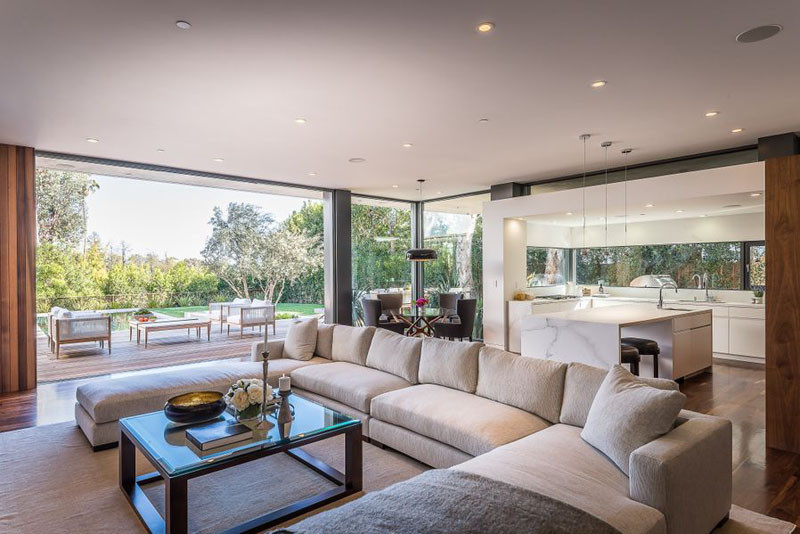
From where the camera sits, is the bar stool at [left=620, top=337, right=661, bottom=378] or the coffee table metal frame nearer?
the coffee table metal frame

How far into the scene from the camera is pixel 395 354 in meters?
4.09

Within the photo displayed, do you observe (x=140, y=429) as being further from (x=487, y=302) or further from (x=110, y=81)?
(x=487, y=302)

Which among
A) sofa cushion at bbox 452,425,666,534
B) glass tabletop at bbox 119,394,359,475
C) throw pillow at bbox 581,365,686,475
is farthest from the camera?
glass tabletop at bbox 119,394,359,475

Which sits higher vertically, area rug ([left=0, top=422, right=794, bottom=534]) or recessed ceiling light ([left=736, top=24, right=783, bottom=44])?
recessed ceiling light ([left=736, top=24, right=783, bottom=44])

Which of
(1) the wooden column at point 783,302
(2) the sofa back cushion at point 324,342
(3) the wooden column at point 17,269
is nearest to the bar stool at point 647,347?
(1) the wooden column at point 783,302

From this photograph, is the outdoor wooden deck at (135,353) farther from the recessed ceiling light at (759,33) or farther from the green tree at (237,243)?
the recessed ceiling light at (759,33)

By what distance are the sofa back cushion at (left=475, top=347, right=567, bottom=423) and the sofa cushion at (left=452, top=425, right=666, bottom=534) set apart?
357 mm

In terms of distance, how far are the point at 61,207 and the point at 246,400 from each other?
6552 millimetres

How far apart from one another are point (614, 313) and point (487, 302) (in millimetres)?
2794

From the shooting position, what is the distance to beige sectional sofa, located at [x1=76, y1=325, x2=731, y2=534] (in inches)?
76.4

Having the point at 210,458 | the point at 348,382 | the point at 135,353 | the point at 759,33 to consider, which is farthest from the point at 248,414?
the point at 135,353

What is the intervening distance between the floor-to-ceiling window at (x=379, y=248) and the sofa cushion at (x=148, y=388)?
4400mm

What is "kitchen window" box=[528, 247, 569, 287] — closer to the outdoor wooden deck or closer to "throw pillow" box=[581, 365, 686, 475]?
the outdoor wooden deck

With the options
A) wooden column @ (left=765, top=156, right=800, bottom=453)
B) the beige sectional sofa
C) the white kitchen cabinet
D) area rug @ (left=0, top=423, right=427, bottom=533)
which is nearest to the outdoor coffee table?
the beige sectional sofa
